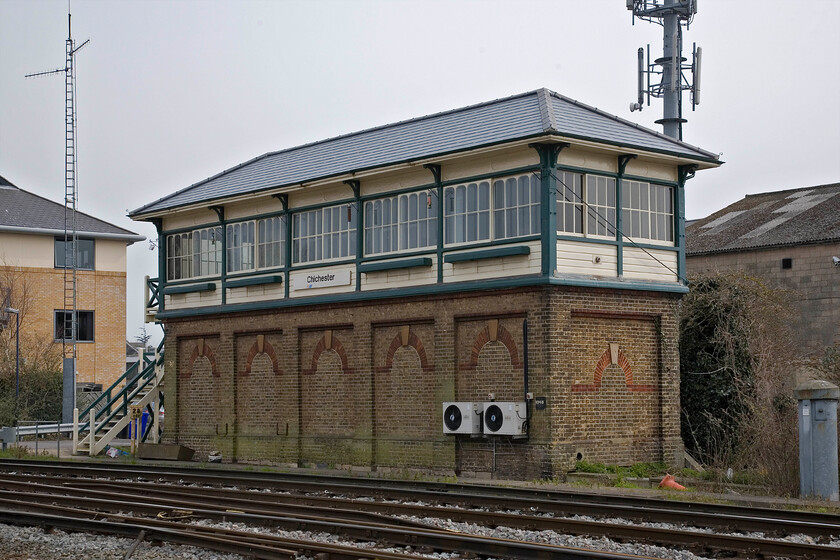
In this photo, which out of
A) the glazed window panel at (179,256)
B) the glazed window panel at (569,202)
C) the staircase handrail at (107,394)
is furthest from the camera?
the staircase handrail at (107,394)

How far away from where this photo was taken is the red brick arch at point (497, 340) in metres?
21.7

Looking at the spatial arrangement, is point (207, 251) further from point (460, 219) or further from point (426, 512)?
point (426, 512)

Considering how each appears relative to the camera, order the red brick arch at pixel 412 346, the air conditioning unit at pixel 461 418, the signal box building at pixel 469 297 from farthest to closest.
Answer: the red brick arch at pixel 412 346 < the air conditioning unit at pixel 461 418 < the signal box building at pixel 469 297

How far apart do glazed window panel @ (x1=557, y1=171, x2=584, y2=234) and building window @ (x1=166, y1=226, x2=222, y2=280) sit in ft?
36.7

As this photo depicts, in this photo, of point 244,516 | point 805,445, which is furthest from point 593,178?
point 244,516

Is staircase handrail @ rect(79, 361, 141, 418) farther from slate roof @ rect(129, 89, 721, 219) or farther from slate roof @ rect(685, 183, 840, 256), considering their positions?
slate roof @ rect(685, 183, 840, 256)

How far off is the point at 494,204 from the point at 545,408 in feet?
14.0

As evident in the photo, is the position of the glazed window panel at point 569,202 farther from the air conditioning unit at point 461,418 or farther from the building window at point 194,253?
the building window at point 194,253

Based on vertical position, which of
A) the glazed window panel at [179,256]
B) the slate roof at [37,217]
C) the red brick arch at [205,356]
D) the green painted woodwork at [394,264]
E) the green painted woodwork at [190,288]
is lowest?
the red brick arch at [205,356]

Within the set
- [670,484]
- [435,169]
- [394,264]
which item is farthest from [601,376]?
[435,169]

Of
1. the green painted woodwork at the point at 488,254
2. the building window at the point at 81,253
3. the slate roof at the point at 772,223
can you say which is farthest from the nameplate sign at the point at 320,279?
the building window at the point at 81,253

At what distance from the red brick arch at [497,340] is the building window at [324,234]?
4416 mm

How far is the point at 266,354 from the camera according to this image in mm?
27797

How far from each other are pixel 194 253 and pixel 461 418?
11285mm
